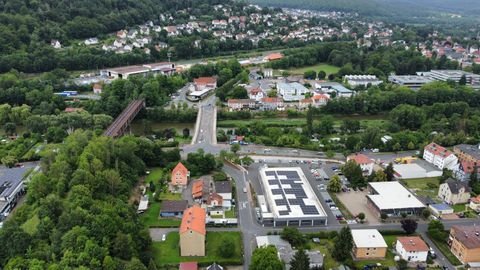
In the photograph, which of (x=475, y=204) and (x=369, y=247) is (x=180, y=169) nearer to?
(x=369, y=247)

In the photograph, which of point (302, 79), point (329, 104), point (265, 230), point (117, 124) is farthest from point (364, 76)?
point (265, 230)

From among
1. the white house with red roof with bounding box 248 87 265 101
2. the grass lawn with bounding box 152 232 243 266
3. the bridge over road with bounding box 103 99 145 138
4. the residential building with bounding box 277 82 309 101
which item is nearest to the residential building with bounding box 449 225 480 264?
the grass lawn with bounding box 152 232 243 266

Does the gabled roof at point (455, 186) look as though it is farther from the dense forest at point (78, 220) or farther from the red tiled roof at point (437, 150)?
the dense forest at point (78, 220)

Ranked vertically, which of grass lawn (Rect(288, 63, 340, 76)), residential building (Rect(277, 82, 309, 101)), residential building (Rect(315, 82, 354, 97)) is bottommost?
grass lawn (Rect(288, 63, 340, 76))

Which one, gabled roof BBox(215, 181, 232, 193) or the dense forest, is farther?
gabled roof BBox(215, 181, 232, 193)

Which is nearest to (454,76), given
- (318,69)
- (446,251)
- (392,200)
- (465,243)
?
(318,69)

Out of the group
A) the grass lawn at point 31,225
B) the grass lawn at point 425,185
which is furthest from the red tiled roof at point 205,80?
the grass lawn at point 31,225

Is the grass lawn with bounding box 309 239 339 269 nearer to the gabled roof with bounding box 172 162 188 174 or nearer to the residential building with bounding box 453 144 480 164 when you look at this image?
the gabled roof with bounding box 172 162 188 174
